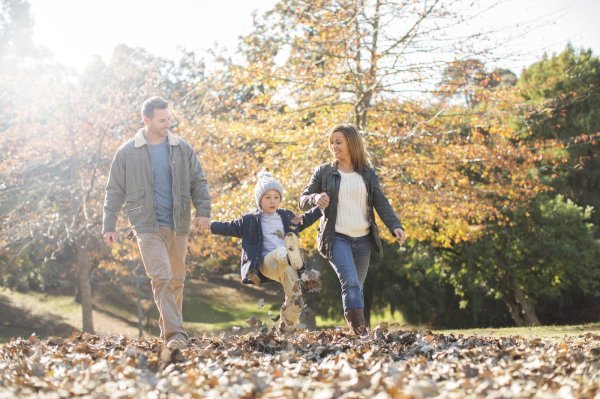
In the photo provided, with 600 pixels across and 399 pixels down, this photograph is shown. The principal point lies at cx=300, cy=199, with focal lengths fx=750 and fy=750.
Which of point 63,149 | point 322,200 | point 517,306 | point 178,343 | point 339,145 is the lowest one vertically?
point 517,306

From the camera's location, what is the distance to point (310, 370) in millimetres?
4680

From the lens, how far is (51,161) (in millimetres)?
19109

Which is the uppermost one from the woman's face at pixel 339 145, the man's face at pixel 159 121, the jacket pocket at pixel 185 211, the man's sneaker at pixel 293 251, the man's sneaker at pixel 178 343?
the man's face at pixel 159 121

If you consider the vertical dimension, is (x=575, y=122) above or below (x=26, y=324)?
above

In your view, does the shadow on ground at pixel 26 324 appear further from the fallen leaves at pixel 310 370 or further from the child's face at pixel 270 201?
the fallen leaves at pixel 310 370

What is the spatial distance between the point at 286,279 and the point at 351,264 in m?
0.59

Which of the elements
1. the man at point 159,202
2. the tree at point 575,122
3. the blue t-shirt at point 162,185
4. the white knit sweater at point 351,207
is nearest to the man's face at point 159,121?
the man at point 159,202

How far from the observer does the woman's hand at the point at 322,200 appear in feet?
20.9

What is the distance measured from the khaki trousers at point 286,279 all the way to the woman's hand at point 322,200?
533mm

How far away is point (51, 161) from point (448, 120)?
10306 millimetres

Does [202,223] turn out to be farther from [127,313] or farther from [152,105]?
[127,313]

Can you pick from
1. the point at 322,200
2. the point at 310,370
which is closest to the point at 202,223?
the point at 322,200

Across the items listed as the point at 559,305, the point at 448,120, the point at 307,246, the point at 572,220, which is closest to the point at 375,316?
the point at 559,305

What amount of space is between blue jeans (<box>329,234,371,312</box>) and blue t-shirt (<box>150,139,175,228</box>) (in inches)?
57.5
